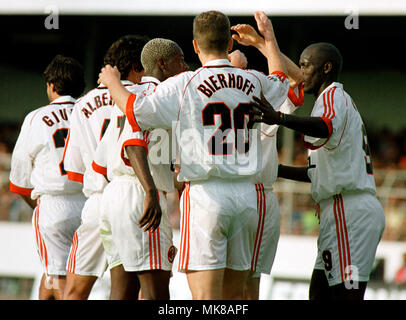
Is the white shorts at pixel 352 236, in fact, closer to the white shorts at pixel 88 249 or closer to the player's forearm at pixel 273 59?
the player's forearm at pixel 273 59

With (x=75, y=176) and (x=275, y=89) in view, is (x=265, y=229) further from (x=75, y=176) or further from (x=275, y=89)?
(x=75, y=176)

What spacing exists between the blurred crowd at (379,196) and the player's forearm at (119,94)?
356 inches

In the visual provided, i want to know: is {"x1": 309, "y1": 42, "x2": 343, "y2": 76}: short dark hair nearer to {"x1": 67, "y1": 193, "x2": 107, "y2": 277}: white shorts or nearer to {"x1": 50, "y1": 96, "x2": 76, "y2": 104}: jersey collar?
{"x1": 67, "y1": 193, "x2": 107, "y2": 277}: white shorts

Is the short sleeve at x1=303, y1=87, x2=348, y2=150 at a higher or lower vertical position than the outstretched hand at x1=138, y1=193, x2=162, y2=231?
higher

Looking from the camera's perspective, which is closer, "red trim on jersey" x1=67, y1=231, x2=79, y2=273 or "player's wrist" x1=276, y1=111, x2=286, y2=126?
"player's wrist" x1=276, y1=111, x2=286, y2=126

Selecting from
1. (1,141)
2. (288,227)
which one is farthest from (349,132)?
(1,141)

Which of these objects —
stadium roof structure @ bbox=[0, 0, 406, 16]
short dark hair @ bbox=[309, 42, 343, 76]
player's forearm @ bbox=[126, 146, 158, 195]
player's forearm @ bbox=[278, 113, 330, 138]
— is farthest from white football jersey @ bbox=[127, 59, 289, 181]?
stadium roof structure @ bbox=[0, 0, 406, 16]

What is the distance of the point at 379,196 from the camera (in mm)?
13555

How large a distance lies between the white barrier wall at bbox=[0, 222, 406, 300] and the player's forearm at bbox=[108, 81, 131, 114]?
24.1 ft

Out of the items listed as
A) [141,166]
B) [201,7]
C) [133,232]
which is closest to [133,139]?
[141,166]

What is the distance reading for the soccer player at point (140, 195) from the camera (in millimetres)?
5031

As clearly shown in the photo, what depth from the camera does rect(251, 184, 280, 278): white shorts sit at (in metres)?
6.13

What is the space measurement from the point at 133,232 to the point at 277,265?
908 centimetres
